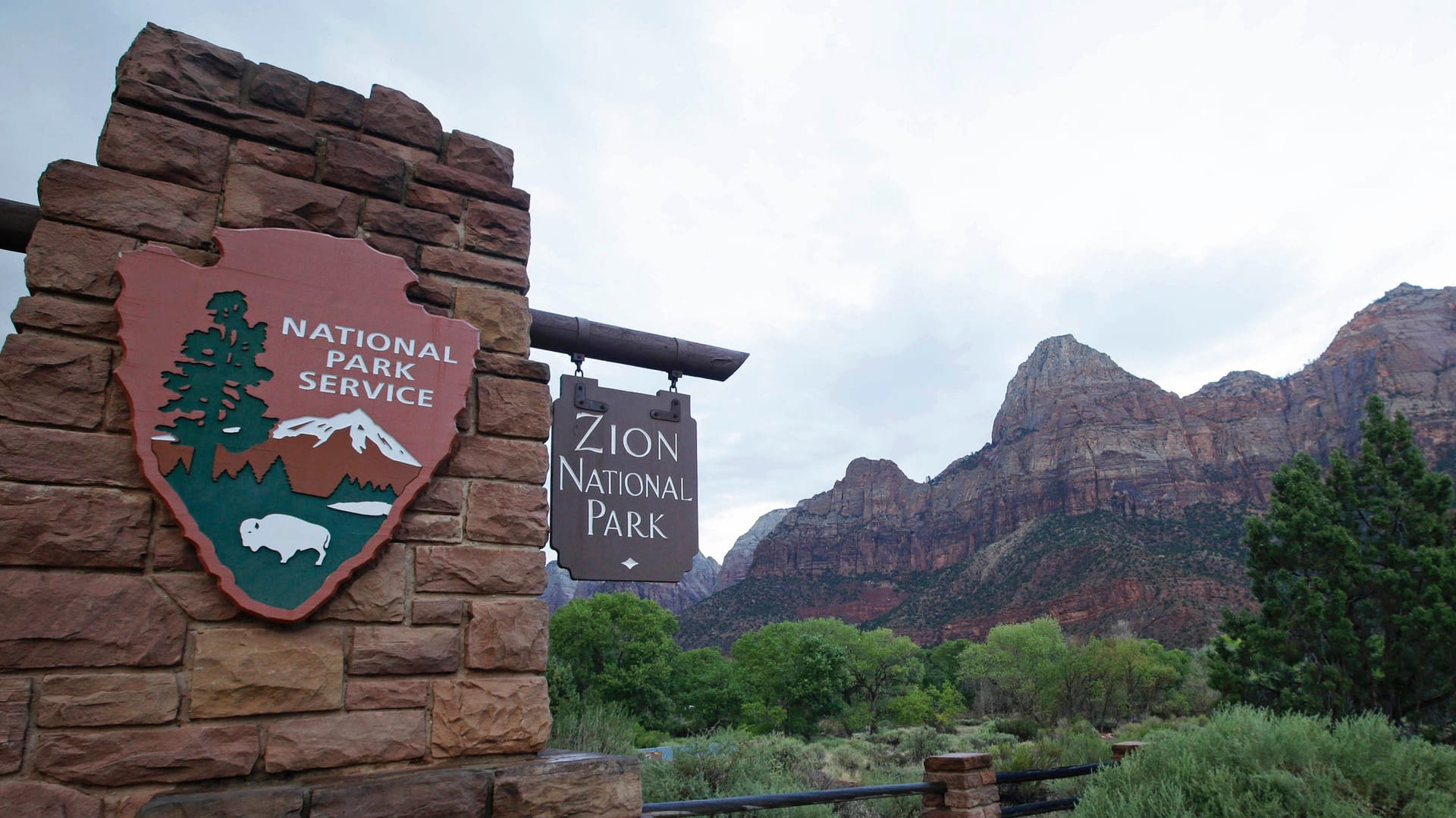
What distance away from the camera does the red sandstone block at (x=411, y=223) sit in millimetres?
2641

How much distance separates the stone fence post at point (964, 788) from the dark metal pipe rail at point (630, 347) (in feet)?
9.08

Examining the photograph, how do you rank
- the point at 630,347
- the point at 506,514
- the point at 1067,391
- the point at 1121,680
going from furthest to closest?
the point at 1067,391 → the point at 1121,680 → the point at 630,347 → the point at 506,514

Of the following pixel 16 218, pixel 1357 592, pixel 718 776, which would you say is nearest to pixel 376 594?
pixel 16 218

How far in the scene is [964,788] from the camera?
470cm

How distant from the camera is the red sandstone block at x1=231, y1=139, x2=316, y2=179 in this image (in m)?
2.47

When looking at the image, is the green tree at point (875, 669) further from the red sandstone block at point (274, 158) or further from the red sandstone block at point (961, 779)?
the red sandstone block at point (274, 158)

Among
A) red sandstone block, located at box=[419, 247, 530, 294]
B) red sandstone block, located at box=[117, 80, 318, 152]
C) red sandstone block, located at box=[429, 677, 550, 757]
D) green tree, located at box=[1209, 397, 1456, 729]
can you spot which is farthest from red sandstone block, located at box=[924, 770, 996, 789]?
green tree, located at box=[1209, 397, 1456, 729]

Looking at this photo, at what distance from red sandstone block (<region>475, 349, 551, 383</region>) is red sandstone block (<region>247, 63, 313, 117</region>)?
99 centimetres

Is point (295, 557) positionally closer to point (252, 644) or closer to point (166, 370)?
point (252, 644)

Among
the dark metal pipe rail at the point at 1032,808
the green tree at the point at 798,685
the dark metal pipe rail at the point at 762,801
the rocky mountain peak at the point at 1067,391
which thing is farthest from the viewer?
the rocky mountain peak at the point at 1067,391

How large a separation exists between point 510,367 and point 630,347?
0.82 metres

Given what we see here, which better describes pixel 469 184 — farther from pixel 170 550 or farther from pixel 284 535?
pixel 170 550

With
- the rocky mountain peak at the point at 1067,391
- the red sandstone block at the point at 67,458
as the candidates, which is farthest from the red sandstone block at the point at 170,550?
the rocky mountain peak at the point at 1067,391

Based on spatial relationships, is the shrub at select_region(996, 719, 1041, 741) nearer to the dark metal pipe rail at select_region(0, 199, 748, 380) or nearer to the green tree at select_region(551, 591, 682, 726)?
the green tree at select_region(551, 591, 682, 726)
